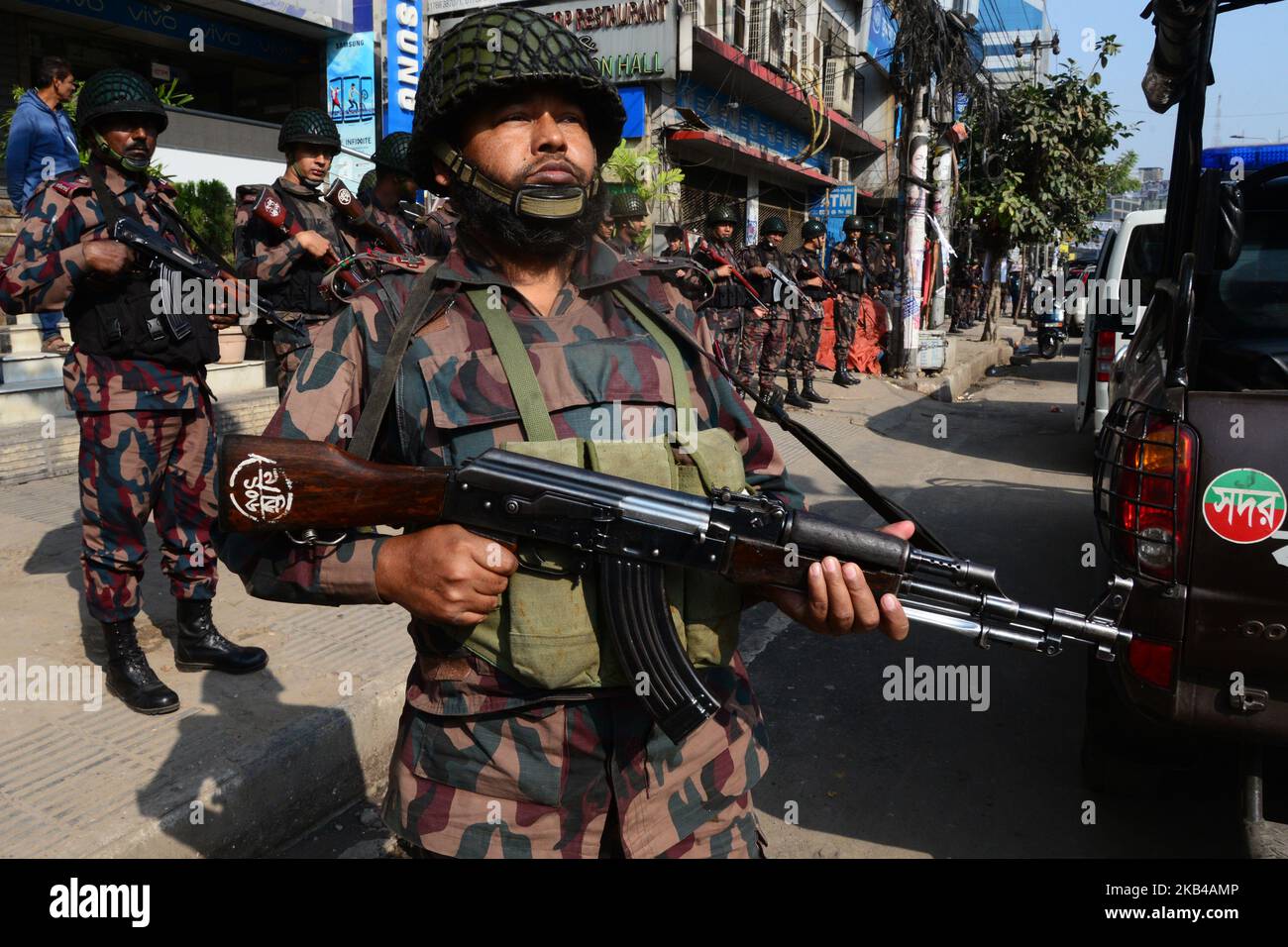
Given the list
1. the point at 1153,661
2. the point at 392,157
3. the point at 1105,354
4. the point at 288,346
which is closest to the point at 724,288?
the point at 1105,354

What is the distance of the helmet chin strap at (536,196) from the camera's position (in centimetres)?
156

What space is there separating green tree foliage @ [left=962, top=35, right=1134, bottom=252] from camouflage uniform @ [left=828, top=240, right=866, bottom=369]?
169 inches

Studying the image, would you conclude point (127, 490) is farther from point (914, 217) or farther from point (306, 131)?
point (914, 217)

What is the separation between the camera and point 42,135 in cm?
660

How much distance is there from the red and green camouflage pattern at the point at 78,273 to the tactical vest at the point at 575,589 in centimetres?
218

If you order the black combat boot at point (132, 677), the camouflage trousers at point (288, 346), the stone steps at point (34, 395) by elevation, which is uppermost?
the camouflage trousers at point (288, 346)

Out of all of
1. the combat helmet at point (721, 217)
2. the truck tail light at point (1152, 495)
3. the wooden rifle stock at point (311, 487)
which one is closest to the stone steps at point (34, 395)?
the wooden rifle stock at point (311, 487)

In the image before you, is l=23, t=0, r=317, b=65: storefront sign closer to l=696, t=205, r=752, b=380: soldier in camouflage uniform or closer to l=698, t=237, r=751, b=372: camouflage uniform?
l=696, t=205, r=752, b=380: soldier in camouflage uniform

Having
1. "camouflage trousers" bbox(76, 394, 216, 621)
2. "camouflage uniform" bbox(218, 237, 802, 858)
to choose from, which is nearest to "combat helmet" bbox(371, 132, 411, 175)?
"camouflage trousers" bbox(76, 394, 216, 621)

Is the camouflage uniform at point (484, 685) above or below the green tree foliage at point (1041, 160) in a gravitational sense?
below

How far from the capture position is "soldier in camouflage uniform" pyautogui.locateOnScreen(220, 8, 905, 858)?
4.90 feet

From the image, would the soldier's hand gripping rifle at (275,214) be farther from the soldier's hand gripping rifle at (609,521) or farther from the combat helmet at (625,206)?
the combat helmet at (625,206)

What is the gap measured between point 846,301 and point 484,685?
12.2 metres
